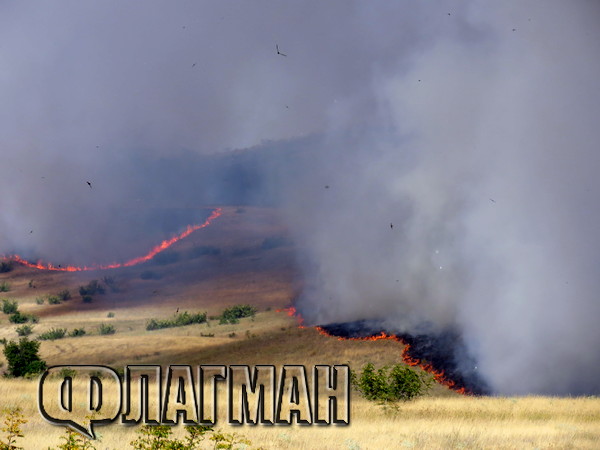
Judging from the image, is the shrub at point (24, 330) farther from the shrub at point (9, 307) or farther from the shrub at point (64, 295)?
the shrub at point (64, 295)

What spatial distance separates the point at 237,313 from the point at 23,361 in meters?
38.8

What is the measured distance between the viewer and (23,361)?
36.0 metres

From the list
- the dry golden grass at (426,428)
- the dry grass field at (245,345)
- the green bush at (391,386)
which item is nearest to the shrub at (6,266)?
the dry grass field at (245,345)

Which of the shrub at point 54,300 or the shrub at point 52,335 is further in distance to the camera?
the shrub at point 54,300

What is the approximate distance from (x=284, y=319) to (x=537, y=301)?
2740cm

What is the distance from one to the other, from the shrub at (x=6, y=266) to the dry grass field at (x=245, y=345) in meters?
1.47

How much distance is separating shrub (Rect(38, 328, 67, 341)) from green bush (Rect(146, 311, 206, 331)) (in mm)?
7931

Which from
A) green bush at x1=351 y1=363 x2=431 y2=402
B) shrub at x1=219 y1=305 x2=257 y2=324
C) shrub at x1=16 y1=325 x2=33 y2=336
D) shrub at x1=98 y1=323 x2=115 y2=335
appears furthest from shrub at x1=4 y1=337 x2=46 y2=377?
shrub at x1=219 y1=305 x2=257 y2=324

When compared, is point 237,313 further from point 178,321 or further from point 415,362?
point 415,362

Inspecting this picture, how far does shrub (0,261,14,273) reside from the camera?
345 feet

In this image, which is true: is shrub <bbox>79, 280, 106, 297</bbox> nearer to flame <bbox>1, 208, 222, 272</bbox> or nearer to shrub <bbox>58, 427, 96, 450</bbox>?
flame <bbox>1, 208, 222, 272</bbox>

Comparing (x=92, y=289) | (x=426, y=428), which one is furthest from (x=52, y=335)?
(x=426, y=428)

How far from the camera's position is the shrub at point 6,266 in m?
105

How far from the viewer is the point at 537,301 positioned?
1677 inches
